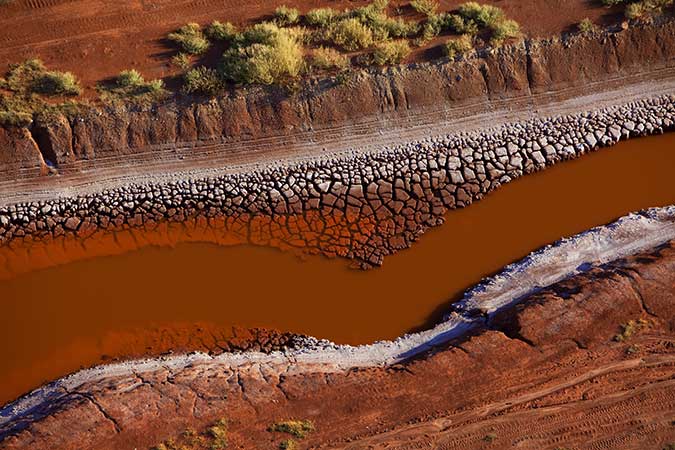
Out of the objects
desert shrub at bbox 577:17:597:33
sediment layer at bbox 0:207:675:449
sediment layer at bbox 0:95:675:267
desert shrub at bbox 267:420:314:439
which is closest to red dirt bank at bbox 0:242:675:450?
sediment layer at bbox 0:207:675:449

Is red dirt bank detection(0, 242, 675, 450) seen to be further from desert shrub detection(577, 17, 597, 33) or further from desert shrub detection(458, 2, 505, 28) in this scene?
desert shrub detection(458, 2, 505, 28)

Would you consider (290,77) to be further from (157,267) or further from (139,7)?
(157,267)

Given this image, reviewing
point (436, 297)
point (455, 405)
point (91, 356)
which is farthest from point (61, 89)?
point (455, 405)

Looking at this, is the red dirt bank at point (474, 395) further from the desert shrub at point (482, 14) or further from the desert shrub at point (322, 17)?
the desert shrub at point (322, 17)

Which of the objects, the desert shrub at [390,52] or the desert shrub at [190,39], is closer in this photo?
the desert shrub at [390,52]

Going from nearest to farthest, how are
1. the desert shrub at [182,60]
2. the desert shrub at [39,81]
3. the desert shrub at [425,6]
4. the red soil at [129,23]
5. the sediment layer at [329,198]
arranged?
the sediment layer at [329,198] < the desert shrub at [39,81] < the desert shrub at [182,60] < the red soil at [129,23] < the desert shrub at [425,6]

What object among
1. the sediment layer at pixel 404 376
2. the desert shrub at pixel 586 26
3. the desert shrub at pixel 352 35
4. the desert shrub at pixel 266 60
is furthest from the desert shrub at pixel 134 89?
the desert shrub at pixel 586 26

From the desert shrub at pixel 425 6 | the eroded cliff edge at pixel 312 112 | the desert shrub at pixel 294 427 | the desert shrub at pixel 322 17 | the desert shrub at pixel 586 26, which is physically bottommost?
the desert shrub at pixel 294 427
